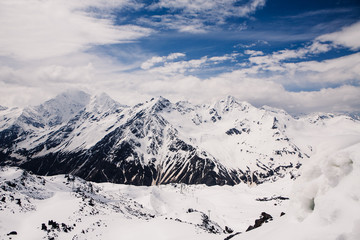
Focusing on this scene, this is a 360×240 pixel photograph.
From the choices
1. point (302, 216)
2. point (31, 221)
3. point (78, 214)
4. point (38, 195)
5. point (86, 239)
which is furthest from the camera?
point (38, 195)

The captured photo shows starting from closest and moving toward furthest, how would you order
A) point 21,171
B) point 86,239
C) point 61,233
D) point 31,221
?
point 86,239
point 61,233
point 31,221
point 21,171

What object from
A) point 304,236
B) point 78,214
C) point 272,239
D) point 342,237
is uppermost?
point 342,237

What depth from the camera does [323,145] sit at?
9734 millimetres

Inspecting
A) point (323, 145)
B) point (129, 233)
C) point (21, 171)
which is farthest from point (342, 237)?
point (21, 171)

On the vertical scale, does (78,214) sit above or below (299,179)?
below

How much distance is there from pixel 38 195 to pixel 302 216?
85854 mm

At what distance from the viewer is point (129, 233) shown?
3441 centimetres

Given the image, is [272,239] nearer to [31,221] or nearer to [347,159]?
[347,159]

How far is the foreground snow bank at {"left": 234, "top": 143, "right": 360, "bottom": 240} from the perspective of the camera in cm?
682

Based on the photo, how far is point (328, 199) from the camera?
293 inches

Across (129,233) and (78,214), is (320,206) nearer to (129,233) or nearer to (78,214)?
(129,233)

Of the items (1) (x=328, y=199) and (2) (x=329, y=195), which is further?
(2) (x=329, y=195)

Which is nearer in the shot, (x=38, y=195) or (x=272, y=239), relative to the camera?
(x=272, y=239)

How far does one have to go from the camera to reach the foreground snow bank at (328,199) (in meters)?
6.82
